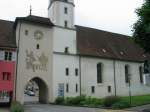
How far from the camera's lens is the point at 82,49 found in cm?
4859

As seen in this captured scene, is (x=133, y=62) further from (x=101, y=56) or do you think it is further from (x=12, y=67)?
(x=12, y=67)

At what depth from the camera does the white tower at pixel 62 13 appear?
47344 mm

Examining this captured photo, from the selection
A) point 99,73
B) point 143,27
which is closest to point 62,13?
point 99,73

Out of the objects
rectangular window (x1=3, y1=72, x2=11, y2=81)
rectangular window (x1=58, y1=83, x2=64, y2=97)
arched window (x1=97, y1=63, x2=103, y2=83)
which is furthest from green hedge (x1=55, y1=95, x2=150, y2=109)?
arched window (x1=97, y1=63, x2=103, y2=83)

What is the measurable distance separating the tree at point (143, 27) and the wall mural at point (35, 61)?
16.7 meters

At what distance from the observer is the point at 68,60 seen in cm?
4606

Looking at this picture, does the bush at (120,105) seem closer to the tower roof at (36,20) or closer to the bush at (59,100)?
the bush at (59,100)

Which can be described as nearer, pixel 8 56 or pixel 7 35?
pixel 8 56

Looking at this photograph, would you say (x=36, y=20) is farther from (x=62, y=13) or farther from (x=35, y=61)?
(x=35, y=61)

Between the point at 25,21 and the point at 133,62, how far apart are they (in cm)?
2519

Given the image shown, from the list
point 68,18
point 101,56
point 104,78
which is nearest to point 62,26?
point 68,18

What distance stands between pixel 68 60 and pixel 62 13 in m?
8.74

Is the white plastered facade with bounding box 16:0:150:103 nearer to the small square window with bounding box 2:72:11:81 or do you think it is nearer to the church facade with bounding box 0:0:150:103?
the church facade with bounding box 0:0:150:103

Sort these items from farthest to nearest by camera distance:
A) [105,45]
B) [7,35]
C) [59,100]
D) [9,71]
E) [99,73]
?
[105,45] → [99,73] → [7,35] → [59,100] → [9,71]
